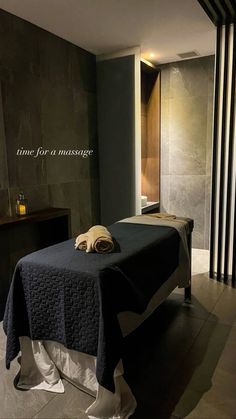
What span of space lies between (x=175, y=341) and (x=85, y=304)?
979mm

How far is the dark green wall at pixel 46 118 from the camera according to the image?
9.18 feet

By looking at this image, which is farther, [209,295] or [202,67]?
[202,67]

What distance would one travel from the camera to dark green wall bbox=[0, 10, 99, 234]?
2797 mm

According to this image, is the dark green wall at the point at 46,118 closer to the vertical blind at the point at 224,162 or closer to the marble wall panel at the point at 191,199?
the marble wall panel at the point at 191,199

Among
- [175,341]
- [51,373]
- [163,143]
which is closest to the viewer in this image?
[51,373]

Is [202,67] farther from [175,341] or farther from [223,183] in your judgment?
[175,341]

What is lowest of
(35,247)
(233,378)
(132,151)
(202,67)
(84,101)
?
(233,378)

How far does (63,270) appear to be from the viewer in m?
1.66

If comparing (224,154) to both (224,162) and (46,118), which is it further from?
(46,118)

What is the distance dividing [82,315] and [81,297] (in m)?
0.09

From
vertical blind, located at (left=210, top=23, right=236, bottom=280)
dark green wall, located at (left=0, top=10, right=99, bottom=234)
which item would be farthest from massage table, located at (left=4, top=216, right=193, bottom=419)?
vertical blind, located at (left=210, top=23, right=236, bottom=280)

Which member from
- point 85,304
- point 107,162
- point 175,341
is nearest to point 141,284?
point 85,304

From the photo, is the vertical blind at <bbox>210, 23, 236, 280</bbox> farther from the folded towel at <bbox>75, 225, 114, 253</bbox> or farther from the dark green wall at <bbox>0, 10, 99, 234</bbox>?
the folded towel at <bbox>75, 225, 114, 253</bbox>

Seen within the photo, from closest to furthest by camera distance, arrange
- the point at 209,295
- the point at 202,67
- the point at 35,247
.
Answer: the point at 209,295 < the point at 35,247 < the point at 202,67
